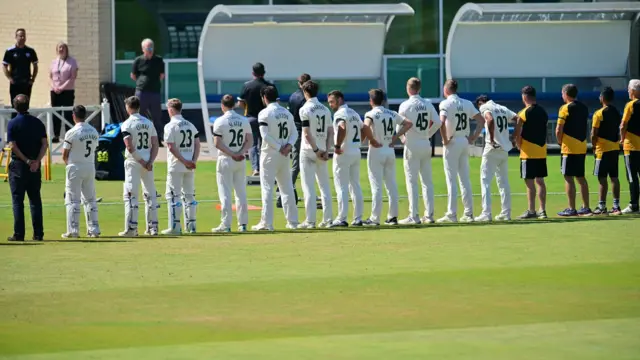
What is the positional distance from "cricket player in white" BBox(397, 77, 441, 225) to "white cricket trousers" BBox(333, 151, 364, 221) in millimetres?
694

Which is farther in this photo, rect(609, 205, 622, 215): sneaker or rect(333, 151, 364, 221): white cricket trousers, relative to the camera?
rect(609, 205, 622, 215): sneaker

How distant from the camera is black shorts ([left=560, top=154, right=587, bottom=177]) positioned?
21.1 meters

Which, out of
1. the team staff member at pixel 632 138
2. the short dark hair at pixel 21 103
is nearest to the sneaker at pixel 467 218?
the team staff member at pixel 632 138

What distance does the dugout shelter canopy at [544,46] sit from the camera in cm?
3441

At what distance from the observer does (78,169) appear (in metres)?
18.9

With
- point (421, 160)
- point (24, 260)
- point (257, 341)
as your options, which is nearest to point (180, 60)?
point (421, 160)

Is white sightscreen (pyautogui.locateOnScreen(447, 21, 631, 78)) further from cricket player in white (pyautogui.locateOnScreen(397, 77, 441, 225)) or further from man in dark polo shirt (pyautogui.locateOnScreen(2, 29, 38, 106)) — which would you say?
cricket player in white (pyautogui.locateOnScreen(397, 77, 441, 225))

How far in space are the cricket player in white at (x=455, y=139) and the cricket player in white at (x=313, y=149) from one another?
1.61m

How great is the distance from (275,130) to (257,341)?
8268 millimetres

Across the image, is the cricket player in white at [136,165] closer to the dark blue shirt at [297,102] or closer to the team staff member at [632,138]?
the dark blue shirt at [297,102]

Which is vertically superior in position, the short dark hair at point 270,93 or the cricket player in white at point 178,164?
the short dark hair at point 270,93

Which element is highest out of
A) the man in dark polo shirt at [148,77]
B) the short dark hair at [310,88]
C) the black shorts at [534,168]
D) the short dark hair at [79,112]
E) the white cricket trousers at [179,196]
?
the man in dark polo shirt at [148,77]

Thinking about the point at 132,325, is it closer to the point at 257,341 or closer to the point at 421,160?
the point at 257,341

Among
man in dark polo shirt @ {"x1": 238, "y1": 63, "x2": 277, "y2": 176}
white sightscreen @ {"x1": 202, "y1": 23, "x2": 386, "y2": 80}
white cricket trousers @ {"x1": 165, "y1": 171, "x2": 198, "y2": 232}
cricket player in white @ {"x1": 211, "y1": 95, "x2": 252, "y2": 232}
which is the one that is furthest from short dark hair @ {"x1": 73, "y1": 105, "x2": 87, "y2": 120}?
white sightscreen @ {"x1": 202, "y1": 23, "x2": 386, "y2": 80}
